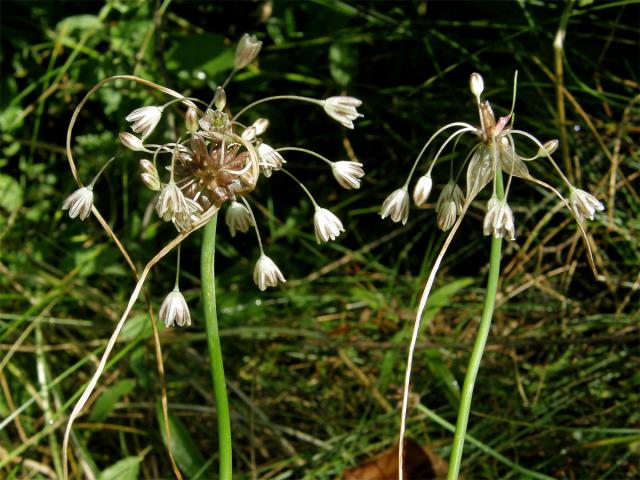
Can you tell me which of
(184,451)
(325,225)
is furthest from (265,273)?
(184,451)

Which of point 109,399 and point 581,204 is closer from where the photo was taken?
point 581,204

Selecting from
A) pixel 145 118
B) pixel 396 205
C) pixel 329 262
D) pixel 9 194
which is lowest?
pixel 329 262

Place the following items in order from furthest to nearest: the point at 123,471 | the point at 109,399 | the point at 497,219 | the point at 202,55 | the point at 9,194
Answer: the point at 9,194 < the point at 202,55 < the point at 109,399 < the point at 123,471 < the point at 497,219

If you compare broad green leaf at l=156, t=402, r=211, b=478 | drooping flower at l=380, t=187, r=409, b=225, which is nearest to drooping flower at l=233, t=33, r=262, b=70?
drooping flower at l=380, t=187, r=409, b=225

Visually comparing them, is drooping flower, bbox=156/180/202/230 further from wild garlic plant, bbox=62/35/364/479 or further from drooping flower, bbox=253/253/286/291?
drooping flower, bbox=253/253/286/291

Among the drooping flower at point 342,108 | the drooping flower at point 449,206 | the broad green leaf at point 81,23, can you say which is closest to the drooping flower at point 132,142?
the drooping flower at point 342,108

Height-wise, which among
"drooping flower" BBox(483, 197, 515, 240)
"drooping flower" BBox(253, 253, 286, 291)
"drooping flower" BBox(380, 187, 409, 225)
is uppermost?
"drooping flower" BBox(483, 197, 515, 240)

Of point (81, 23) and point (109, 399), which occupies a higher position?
point (81, 23)

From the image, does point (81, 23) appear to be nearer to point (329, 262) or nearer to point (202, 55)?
point (202, 55)

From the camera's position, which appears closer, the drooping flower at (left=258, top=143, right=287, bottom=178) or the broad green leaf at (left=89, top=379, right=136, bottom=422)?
the drooping flower at (left=258, top=143, right=287, bottom=178)

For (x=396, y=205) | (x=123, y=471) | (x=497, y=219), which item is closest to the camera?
(x=497, y=219)
